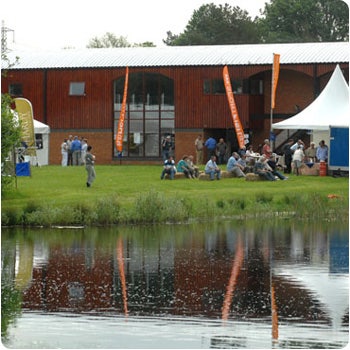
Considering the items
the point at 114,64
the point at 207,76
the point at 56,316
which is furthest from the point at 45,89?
the point at 56,316

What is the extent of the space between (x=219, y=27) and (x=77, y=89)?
40989 millimetres

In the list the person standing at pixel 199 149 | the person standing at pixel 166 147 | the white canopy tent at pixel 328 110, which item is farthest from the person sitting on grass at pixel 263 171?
the person standing at pixel 166 147

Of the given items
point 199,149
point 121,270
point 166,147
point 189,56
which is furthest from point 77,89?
point 121,270

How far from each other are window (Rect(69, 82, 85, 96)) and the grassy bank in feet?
57.1

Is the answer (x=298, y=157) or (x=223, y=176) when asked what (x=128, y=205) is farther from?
(x=298, y=157)

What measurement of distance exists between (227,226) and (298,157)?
13.2m

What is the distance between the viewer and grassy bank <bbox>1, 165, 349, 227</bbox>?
34.9 m

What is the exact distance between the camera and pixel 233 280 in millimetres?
23844

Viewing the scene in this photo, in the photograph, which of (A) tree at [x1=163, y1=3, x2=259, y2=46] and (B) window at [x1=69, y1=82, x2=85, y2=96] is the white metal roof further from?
(A) tree at [x1=163, y1=3, x2=259, y2=46]

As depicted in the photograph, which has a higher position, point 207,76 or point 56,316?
point 207,76

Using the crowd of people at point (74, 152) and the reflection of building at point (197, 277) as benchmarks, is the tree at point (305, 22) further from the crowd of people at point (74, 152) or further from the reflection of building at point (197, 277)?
the reflection of building at point (197, 277)

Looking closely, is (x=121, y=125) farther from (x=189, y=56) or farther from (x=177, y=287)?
(x=177, y=287)

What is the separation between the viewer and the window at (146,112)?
6284 centimetres

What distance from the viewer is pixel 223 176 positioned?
45.0 metres
